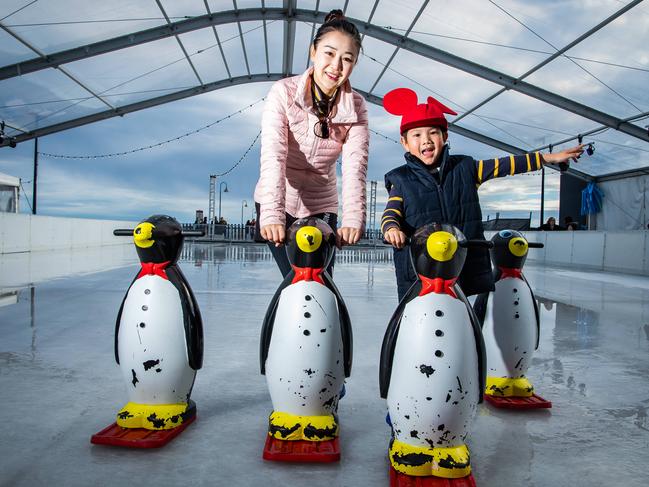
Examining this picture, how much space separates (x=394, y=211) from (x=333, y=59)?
583 millimetres

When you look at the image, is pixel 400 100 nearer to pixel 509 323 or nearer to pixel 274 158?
pixel 274 158

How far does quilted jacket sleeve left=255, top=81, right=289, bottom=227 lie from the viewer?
1.66 meters

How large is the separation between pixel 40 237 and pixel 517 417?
11.9 metres

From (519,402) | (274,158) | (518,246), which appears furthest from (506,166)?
(519,402)

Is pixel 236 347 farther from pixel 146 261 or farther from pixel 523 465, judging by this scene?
pixel 523 465

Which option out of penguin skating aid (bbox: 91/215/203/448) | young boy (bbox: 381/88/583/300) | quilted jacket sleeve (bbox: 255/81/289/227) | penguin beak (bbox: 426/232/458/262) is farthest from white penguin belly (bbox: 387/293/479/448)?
penguin skating aid (bbox: 91/215/203/448)

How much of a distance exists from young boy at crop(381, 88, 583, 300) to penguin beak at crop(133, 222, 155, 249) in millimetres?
813

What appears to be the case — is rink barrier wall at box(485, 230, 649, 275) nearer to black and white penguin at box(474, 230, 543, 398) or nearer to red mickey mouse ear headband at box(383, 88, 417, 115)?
black and white penguin at box(474, 230, 543, 398)

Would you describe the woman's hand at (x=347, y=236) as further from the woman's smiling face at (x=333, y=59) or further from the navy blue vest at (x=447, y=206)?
the woman's smiling face at (x=333, y=59)

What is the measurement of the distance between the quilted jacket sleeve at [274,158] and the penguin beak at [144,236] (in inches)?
14.8

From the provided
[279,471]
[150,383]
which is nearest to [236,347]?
[150,383]

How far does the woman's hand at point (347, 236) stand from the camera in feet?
5.55

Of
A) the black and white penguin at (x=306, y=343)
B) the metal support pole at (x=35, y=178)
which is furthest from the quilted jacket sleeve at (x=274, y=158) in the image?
the metal support pole at (x=35, y=178)

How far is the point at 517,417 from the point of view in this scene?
199cm
